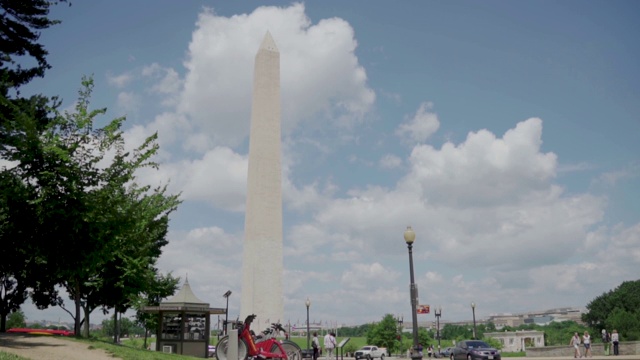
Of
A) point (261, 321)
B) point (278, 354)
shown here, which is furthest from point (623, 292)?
point (278, 354)

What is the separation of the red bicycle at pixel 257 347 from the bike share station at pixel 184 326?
1413 centimetres

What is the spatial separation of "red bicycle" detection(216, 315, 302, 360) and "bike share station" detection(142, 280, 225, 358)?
46.4ft

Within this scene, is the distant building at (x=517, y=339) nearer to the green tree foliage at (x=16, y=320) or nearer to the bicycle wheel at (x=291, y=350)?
the green tree foliage at (x=16, y=320)

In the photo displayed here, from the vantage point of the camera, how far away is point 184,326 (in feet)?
102

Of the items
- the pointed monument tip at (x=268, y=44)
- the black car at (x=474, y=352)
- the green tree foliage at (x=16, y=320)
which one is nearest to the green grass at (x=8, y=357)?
the black car at (x=474, y=352)

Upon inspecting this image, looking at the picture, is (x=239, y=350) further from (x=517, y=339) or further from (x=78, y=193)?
(x=517, y=339)

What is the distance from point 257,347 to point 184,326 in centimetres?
1628

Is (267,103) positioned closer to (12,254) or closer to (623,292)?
(12,254)

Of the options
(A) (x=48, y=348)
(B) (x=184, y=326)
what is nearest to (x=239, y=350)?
(A) (x=48, y=348)

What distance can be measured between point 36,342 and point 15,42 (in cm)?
1324

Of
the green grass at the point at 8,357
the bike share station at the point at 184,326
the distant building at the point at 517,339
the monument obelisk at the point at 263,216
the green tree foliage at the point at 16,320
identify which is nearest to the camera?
the green grass at the point at 8,357

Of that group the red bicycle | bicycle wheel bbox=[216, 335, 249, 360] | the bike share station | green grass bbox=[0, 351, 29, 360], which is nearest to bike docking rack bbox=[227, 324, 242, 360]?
bicycle wheel bbox=[216, 335, 249, 360]

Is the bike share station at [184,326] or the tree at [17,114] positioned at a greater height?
the tree at [17,114]

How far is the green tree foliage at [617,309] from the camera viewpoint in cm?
9300
